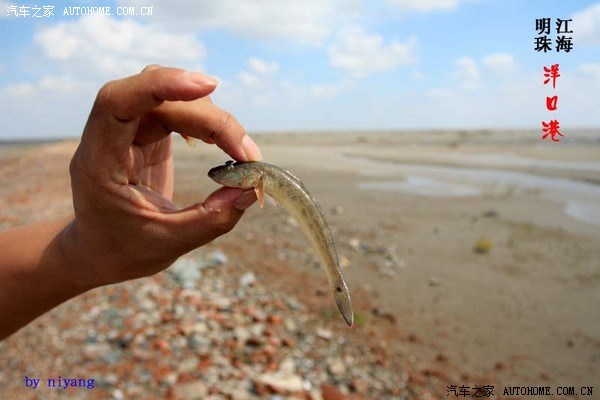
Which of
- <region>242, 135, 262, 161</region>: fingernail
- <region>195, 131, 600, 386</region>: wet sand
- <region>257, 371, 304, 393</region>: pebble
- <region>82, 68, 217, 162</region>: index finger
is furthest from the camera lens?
<region>195, 131, 600, 386</region>: wet sand

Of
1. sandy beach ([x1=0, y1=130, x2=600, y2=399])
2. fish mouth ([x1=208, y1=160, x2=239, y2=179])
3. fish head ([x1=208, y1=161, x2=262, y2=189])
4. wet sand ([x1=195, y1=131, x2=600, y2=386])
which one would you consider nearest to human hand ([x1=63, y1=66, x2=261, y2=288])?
fish head ([x1=208, y1=161, x2=262, y2=189])

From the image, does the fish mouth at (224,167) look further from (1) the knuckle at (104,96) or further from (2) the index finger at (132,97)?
(1) the knuckle at (104,96)

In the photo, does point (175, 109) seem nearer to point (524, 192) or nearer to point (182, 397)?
point (182, 397)

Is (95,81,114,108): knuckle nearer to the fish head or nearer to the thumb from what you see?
the thumb

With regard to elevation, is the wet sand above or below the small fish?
below

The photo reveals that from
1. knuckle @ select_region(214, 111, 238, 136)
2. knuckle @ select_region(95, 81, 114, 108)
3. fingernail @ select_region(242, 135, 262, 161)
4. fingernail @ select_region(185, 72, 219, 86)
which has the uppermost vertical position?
fingernail @ select_region(185, 72, 219, 86)

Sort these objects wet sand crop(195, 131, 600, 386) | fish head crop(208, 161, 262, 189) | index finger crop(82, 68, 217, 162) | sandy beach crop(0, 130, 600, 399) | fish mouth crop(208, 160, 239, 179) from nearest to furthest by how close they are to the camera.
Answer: index finger crop(82, 68, 217, 162) < fish head crop(208, 161, 262, 189) < fish mouth crop(208, 160, 239, 179) < sandy beach crop(0, 130, 600, 399) < wet sand crop(195, 131, 600, 386)

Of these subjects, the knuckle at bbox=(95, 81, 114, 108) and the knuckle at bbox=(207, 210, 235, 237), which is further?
the knuckle at bbox=(207, 210, 235, 237)

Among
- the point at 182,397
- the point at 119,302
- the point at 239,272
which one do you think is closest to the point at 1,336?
the point at 182,397

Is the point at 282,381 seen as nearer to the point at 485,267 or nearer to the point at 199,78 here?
the point at 199,78
